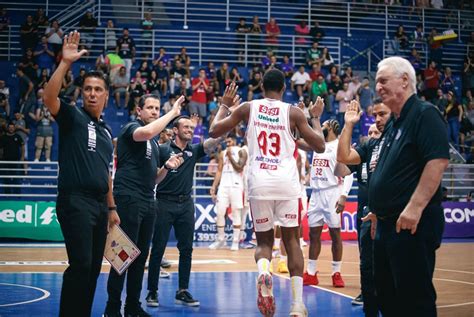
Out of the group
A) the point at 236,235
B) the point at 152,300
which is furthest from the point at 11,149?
the point at 152,300

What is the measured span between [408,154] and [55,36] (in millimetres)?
22974

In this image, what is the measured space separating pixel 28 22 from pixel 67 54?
21697 millimetres

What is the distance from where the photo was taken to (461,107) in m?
28.3

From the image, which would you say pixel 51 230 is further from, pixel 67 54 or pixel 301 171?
pixel 67 54

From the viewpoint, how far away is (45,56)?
26.1 meters

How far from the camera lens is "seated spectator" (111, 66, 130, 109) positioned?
25.2 meters

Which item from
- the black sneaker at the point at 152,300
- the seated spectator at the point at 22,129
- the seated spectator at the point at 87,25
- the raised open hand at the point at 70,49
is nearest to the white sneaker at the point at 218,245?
the seated spectator at the point at 22,129

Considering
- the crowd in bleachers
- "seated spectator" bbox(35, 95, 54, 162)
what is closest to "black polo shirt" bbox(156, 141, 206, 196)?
the crowd in bleachers

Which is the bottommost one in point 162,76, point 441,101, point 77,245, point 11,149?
point 77,245

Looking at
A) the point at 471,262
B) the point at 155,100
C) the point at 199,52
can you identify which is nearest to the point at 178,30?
the point at 199,52

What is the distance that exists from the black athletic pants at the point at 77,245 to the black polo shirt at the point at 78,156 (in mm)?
112

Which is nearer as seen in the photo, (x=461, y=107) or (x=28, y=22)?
(x=28, y=22)

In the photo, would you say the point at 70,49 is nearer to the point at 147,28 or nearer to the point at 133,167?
the point at 133,167

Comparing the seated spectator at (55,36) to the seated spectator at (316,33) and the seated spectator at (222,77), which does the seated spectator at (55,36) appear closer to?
Result: the seated spectator at (222,77)
